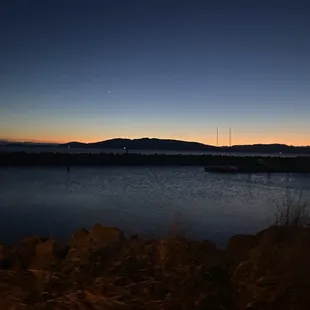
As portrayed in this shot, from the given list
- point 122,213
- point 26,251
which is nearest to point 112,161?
point 122,213

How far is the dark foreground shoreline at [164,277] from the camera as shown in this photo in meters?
A: 4.85

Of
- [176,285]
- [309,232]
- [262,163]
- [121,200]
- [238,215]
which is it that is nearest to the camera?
[176,285]

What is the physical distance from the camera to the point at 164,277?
5.39 m

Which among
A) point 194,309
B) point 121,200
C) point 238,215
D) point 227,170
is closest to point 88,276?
point 194,309

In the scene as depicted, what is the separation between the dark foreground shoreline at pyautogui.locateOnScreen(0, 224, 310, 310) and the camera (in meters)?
4.85

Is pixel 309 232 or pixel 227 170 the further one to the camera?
pixel 227 170

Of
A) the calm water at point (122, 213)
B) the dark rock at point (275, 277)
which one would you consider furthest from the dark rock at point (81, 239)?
the dark rock at point (275, 277)

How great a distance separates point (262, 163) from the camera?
73.6 metres

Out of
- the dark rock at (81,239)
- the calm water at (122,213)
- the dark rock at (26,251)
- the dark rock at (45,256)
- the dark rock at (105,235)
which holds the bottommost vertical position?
the calm water at (122,213)

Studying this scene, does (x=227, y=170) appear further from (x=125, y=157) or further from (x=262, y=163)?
(x=125, y=157)

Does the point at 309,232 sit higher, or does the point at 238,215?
the point at 309,232

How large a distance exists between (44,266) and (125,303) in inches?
74.2

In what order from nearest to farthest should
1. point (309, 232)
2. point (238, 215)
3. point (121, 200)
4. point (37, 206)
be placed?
point (309, 232) → point (238, 215) → point (37, 206) → point (121, 200)

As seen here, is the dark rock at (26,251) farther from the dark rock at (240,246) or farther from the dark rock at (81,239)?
the dark rock at (240,246)
